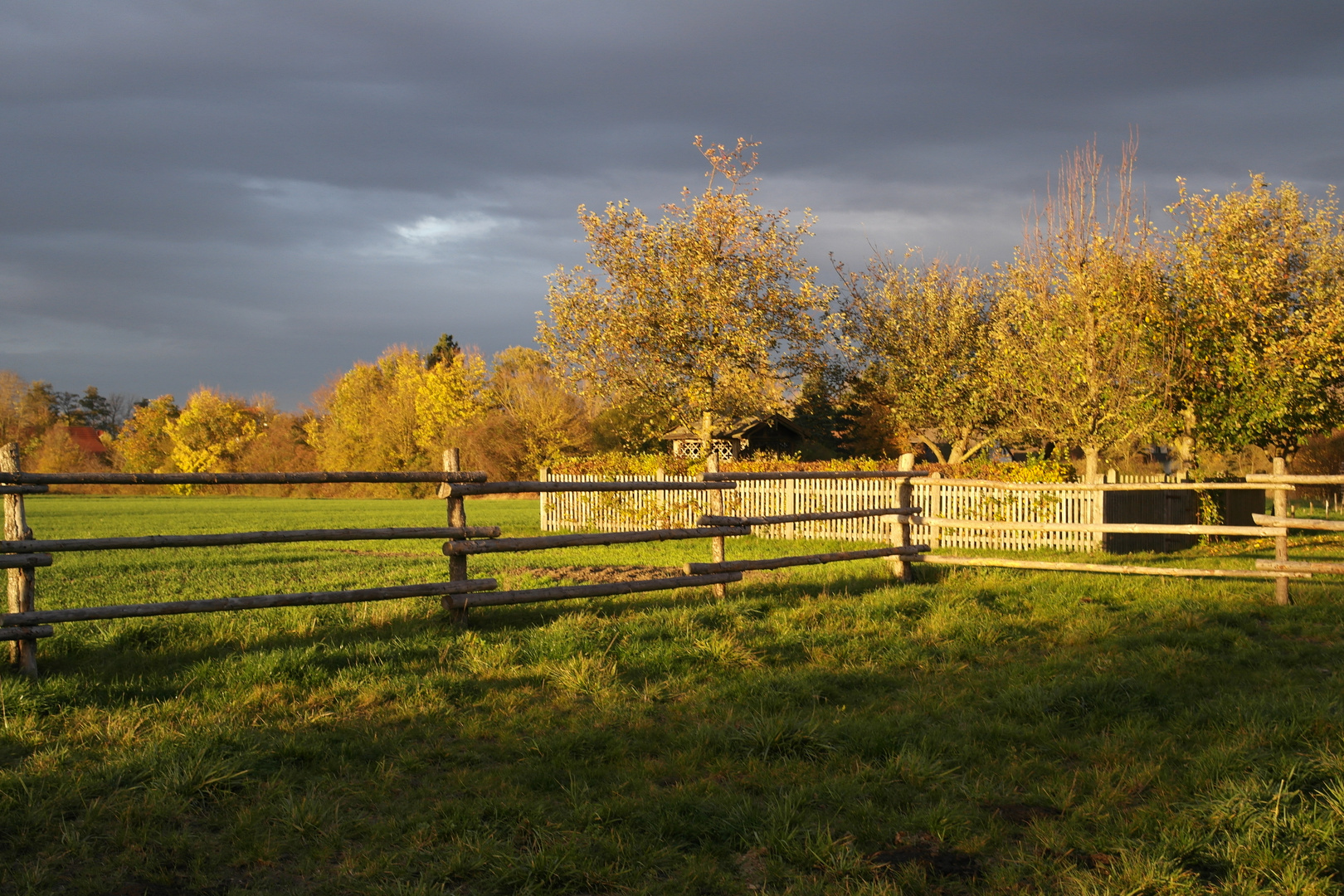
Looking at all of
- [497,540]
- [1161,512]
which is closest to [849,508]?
[1161,512]

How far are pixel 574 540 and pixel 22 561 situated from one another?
411 cm

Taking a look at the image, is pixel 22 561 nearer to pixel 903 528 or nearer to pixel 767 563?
pixel 767 563

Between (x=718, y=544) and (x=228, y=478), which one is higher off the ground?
(x=228, y=478)

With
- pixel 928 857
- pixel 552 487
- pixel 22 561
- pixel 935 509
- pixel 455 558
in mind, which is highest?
pixel 552 487

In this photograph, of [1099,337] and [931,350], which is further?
[931,350]

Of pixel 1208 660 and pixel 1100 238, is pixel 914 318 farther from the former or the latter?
pixel 1208 660

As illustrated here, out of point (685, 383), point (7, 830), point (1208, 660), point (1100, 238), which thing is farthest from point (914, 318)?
point (7, 830)

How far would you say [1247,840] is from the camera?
378 cm

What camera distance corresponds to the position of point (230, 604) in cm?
670

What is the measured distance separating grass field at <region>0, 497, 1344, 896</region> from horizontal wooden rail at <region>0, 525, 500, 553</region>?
76cm

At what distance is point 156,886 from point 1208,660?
6.92 m

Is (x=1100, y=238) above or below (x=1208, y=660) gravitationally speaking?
above

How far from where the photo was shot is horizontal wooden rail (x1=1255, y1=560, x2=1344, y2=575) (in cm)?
907

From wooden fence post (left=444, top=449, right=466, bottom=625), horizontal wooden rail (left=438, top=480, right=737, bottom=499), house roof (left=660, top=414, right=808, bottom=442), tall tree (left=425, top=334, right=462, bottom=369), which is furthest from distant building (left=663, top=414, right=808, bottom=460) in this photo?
tall tree (left=425, top=334, right=462, bottom=369)
